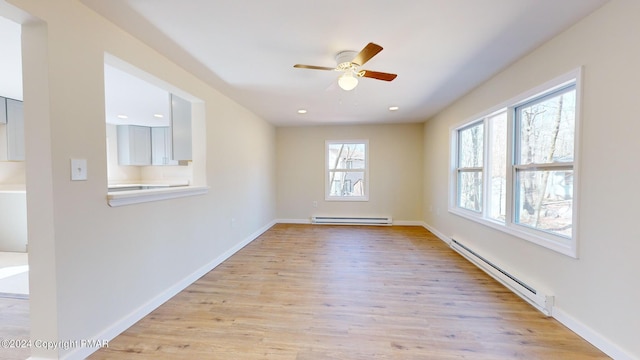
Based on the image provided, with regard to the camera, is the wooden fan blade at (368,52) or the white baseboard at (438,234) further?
the white baseboard at (438,234)

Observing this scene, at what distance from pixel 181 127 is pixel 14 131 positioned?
276 centimetres

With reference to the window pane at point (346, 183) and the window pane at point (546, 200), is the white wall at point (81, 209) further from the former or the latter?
the window pane at point (346, 183)

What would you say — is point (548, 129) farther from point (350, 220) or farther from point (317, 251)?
point (350, 220)

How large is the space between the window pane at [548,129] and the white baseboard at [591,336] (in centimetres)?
123

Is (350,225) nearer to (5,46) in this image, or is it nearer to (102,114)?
(102,114)

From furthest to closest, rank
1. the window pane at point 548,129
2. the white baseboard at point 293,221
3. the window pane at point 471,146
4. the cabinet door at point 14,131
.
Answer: the white baseboard at point 293,221 < the cabinet door at point 14,131 < the window pane at point 471,146 < the window pane at point 548,129

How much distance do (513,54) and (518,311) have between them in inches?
89.7

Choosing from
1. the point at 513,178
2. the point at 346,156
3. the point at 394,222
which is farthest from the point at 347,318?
the point at 346,156

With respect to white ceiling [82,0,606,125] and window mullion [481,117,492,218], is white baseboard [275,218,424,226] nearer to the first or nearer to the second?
window mullion [481,117,492,218]

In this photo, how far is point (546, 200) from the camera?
7.64 feet

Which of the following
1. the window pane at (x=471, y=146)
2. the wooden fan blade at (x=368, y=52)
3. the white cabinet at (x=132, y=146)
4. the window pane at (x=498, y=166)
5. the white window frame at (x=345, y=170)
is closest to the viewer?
the wooden fan blade at (x=368, y=52)

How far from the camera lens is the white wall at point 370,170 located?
19.1 feet

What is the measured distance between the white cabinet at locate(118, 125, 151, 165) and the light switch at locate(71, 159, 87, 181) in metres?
4.73

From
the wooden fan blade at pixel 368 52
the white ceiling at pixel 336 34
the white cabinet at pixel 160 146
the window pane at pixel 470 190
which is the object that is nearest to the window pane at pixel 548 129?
the white ceiling at pixel 336 34
